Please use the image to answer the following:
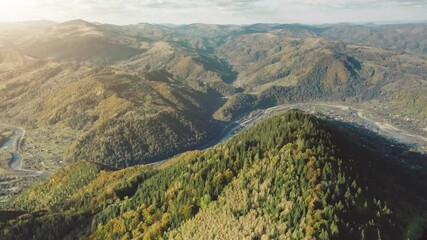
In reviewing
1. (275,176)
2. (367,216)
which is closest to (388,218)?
(367,216)

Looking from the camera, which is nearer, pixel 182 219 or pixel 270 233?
pixel 270 233

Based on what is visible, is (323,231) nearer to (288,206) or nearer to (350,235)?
(350,235)

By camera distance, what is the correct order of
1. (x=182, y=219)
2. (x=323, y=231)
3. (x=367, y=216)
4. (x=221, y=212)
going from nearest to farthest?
(x=323, y=231), (x=367, y=216), (x=221, y=212), (x=182, y=219)

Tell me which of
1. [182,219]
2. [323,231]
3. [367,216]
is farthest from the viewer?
[182,219]

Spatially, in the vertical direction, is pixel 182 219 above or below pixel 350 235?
below

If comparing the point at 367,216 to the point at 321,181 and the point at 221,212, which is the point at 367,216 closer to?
the point at 321,181

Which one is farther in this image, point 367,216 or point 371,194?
point 371,194

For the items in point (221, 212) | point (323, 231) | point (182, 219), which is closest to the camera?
point (323, 231)

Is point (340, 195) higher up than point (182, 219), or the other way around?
point (340, 195)

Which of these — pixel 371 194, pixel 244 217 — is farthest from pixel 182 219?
pixel 371 194
